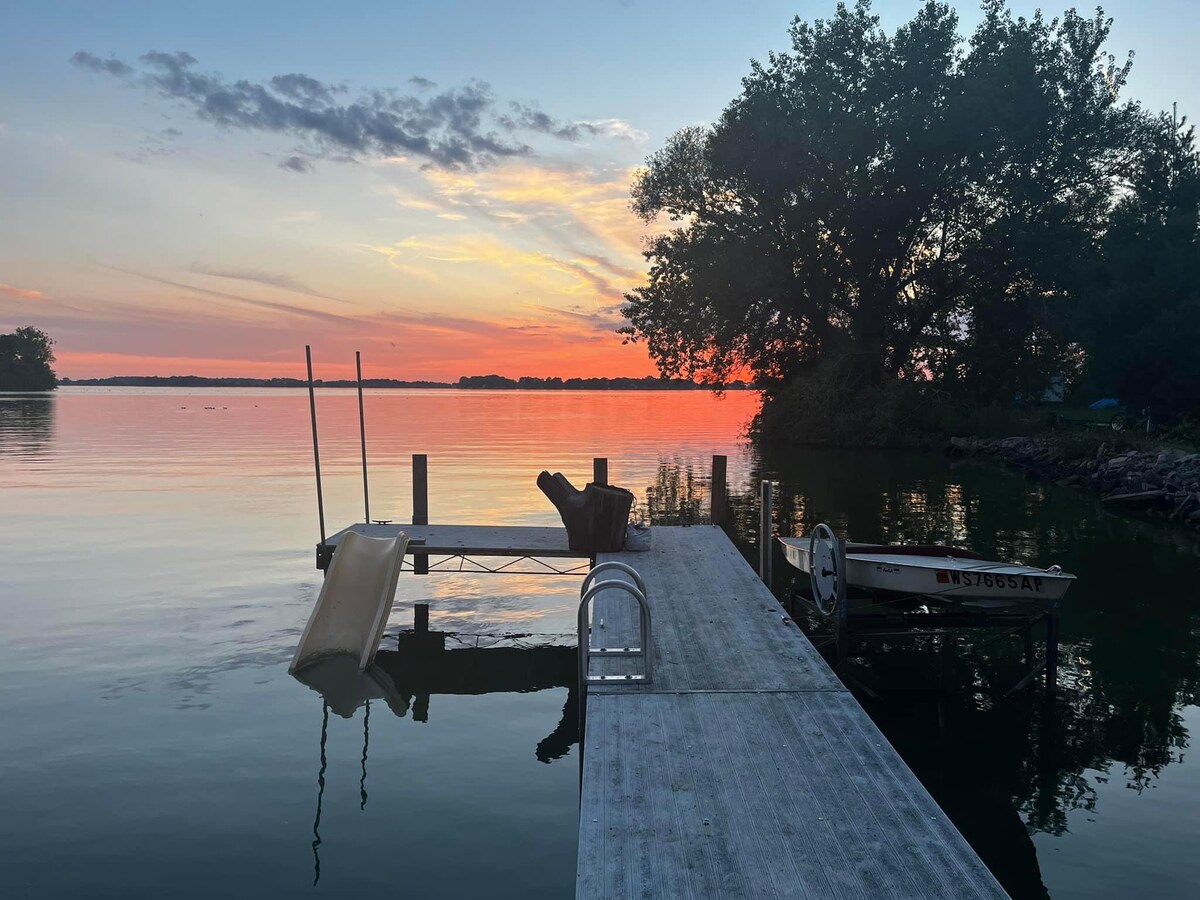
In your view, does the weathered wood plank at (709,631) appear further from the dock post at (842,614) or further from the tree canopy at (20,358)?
the tree canopy at (20,358)

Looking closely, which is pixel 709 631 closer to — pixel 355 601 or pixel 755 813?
pixel 755 813

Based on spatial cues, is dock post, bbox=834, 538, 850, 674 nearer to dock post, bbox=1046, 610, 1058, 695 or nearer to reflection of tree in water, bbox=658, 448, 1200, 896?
reflection of tree in water, bbox=658, 448, 1200, 896

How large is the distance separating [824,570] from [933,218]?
137 feet

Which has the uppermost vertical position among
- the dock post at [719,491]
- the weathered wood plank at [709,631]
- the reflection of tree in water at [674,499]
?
the dock post at [719,491]

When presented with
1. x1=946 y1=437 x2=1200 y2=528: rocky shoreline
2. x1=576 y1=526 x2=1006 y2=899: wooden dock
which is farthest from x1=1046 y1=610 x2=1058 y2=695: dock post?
x1=946 y1=437 x2=1200 y2=528: rocky shoreline

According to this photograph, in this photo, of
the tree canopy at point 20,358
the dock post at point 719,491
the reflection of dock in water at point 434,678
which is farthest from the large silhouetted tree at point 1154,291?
the tree canopy at point 20,358

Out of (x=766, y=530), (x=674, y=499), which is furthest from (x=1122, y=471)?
(x=766, y=530)

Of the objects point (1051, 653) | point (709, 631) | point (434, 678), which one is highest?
point (709, 631)

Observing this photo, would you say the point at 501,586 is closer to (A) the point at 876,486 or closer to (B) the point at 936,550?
(B) the point at 936,550

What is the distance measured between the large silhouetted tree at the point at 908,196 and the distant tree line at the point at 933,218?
105mm

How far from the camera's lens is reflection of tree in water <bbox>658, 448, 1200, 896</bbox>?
8227mm

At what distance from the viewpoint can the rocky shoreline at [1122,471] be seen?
25839 mm

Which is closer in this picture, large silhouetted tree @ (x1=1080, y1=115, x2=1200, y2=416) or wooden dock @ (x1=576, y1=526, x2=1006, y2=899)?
wooden dock @ (x1=576, y1=526, x2=1006, y2=899)

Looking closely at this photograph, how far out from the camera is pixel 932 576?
426 inches
